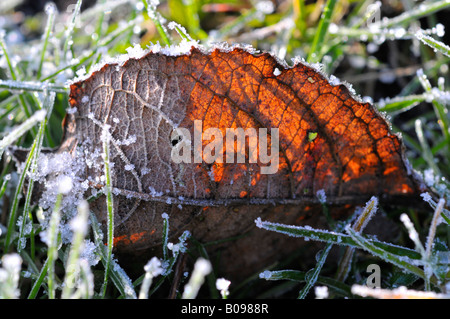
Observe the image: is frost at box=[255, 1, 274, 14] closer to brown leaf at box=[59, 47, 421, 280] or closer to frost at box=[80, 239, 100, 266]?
brown leaf at box=[59, 47, 421, 280]

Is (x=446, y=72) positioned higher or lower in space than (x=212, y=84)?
higher

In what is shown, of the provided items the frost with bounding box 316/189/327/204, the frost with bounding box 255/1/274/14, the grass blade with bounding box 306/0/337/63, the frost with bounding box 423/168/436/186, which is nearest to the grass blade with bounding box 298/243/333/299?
the frost with bounding box 316/189/327/204

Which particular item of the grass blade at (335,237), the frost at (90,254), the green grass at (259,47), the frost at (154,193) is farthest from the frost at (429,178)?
the frost at (90,254)

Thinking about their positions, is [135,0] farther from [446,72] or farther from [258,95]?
[446,72]
